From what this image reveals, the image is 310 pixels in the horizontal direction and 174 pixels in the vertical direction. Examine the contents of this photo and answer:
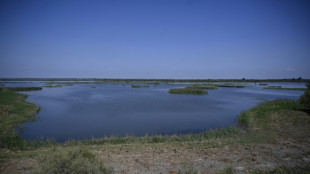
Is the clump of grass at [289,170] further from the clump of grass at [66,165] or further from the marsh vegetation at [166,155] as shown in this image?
the clump of grass at [66,165]

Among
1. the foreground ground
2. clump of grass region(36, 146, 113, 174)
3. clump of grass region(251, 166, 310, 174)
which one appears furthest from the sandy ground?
clump of grass region(36, 146, 113, 174)

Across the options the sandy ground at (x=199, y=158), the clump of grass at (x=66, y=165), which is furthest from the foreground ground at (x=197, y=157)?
the clump of grass at (x=66, y=165)

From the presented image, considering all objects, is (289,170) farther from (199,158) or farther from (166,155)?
(166,155)

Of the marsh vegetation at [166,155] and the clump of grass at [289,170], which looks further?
the clump of grass at [289,170]

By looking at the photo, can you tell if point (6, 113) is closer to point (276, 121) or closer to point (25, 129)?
point (25, 129)

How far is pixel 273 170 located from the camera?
7125mm

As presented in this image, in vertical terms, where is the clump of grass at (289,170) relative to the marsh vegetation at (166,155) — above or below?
above

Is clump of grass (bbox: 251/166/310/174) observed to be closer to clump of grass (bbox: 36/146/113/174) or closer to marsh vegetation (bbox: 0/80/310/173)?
marsh vegetation (bbox: 0/80/310/173)

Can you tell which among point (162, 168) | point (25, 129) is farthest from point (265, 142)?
point (25, 129)

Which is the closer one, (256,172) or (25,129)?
(256,172)

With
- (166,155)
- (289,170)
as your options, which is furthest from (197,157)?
(289,170)

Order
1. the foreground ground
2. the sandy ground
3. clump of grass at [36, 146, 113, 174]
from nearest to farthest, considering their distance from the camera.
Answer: clump of grass at [36, 146, 113, 174] < the foreground ground < the sandy ground

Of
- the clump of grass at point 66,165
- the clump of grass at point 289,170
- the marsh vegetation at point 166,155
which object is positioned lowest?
the marsh vegetation at point 166,155

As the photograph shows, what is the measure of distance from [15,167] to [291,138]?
616 inches
